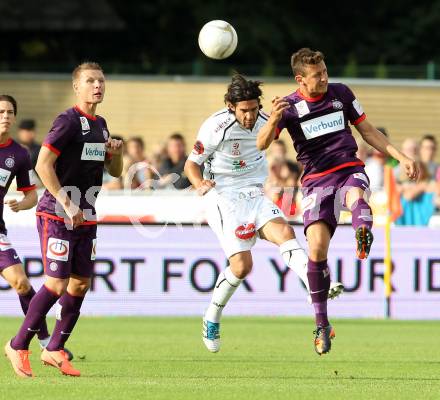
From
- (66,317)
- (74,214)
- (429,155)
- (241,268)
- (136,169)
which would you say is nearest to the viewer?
(74,214)

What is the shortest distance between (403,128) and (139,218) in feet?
45.8

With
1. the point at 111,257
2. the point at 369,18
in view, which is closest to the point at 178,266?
the point at 111,257

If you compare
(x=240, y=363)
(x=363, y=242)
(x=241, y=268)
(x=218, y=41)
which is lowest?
(x=240, y=363)

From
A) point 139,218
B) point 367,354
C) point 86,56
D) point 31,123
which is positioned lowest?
point 367,354

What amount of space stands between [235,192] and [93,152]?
1952 mm

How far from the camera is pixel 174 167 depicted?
691 inches

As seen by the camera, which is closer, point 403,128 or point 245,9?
point 403,128

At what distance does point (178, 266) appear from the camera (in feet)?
52.3

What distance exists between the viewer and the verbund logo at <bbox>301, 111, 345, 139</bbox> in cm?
1041

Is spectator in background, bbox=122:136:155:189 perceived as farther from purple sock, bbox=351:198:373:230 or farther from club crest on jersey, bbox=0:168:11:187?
purple sock, bbox=351:198:373:230

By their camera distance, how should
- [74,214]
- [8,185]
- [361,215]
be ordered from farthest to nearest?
[8,185] < [361,215] < [74,214]

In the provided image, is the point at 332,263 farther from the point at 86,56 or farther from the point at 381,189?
the point at 86,56

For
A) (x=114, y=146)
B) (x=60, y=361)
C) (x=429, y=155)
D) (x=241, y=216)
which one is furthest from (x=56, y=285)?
(x=429, y=155)

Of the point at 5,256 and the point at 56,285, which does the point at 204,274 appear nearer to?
the point at 5,256
